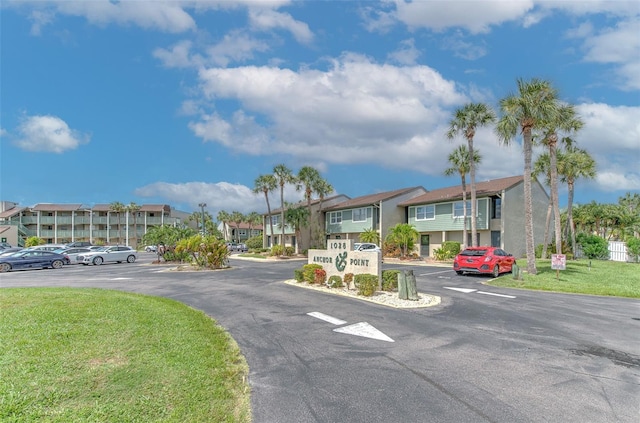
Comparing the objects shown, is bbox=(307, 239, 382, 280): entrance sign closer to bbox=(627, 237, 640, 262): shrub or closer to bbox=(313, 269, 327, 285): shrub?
bbox=(313, 269, 327, 285): shrub

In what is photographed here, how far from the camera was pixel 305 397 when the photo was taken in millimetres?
4945

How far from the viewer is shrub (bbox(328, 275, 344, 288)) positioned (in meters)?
15.3

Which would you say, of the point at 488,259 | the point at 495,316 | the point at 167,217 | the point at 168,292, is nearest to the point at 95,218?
the point at 167,217

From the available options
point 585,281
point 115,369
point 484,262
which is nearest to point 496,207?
point 585,281

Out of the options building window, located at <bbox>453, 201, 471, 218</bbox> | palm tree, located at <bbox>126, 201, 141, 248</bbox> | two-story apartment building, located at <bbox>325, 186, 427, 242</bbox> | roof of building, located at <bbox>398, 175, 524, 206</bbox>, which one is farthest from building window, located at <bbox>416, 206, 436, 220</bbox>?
palm tree, located at <bbox>126, 201, 141, 248</bbox>

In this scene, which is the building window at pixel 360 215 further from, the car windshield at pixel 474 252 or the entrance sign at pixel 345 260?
the entrance sign at pixel 345 260

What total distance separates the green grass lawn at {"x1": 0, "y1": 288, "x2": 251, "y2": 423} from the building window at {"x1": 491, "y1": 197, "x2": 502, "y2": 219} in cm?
3006

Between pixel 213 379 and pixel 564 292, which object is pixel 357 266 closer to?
pixel 564 292

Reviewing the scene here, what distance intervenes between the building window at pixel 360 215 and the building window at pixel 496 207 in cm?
1463

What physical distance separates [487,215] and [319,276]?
876 inches

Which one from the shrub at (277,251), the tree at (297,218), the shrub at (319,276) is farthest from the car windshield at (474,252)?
the tree at (297,218)

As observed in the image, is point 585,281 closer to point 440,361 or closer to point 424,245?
point 440,361

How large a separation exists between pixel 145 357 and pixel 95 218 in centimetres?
7975

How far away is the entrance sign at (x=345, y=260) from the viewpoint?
14727mm
